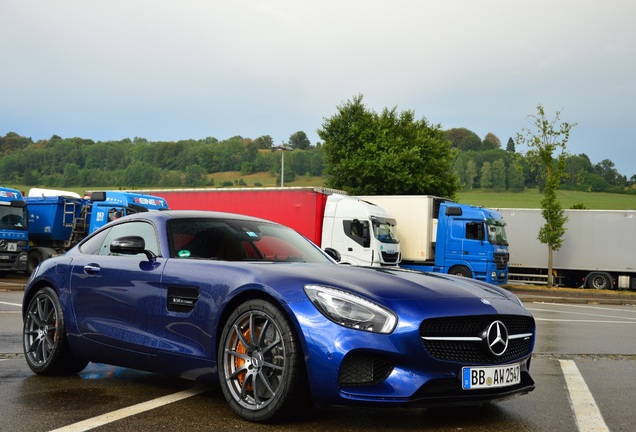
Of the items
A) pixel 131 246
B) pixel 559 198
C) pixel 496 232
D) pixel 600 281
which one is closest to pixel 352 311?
pixel 131 246

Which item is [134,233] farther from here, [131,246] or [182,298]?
[182,298]

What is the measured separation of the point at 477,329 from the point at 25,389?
3331mm

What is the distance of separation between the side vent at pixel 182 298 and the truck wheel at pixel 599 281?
30957mm

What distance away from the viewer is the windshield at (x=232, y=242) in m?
5.99

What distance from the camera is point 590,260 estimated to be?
3425 centimetres

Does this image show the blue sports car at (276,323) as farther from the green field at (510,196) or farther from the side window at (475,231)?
the green field at (510,196)

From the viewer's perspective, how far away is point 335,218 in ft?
93.2

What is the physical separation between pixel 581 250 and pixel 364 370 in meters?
31.8

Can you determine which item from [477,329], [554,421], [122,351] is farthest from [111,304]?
[554,421]

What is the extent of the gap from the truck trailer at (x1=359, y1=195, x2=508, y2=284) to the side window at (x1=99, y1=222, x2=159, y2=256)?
2221cm

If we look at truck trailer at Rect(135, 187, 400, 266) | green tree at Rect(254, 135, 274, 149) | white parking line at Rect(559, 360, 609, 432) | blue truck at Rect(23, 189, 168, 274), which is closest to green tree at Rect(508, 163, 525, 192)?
green tree at Rect(254, 135, 274, 149)

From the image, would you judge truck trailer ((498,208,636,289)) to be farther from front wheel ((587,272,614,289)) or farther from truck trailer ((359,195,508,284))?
truck trailer ((359,195,508,284))

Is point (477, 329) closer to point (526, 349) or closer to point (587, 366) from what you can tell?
point (526, 349)

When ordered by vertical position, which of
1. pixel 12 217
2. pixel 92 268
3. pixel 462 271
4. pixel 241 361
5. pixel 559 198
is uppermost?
Answer: pixel 559 198
